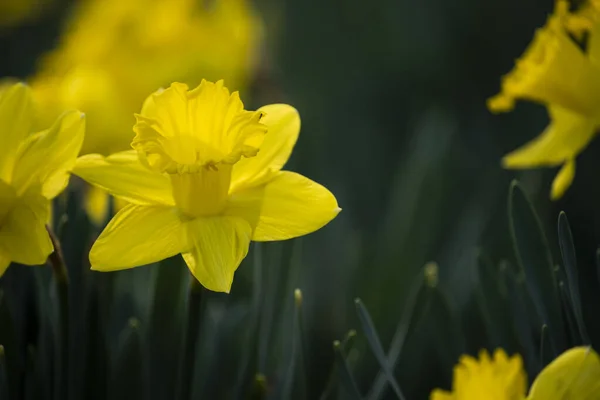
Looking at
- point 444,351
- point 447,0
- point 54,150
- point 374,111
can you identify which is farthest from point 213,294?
point 447,0

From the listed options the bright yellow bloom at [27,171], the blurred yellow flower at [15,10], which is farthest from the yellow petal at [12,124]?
the blurred yellow flower at [15,10]

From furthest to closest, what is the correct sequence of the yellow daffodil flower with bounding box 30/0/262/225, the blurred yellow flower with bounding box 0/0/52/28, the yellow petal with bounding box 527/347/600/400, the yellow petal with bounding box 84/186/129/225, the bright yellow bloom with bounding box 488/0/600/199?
the blurred yellow flower with bounding box 0/0/52/28
the yellow daffodil flower with bounding box 30/0/262/225
the yellow petal with bounding box 84/186/129/225
the bright yellow bloom with bounding box 488/0/600/199
the yellow petal with bounding box 527/347/600/400

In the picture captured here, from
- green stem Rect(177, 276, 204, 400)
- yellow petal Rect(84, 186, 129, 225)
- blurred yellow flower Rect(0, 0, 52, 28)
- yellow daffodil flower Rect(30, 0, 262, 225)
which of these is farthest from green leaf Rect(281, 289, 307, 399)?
blurred yellow flower Rect(0, 0, 52, 28)

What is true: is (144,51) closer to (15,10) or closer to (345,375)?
(15,10)

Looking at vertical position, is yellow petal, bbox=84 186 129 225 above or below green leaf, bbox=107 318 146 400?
above

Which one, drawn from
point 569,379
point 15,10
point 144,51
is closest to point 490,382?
point 569,379

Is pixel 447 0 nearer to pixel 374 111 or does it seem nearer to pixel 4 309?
pixel 374 111

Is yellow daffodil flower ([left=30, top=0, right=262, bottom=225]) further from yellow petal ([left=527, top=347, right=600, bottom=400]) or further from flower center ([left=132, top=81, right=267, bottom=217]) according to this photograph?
yellow petal ([left=527, top=347, right=600, bottom=400])
